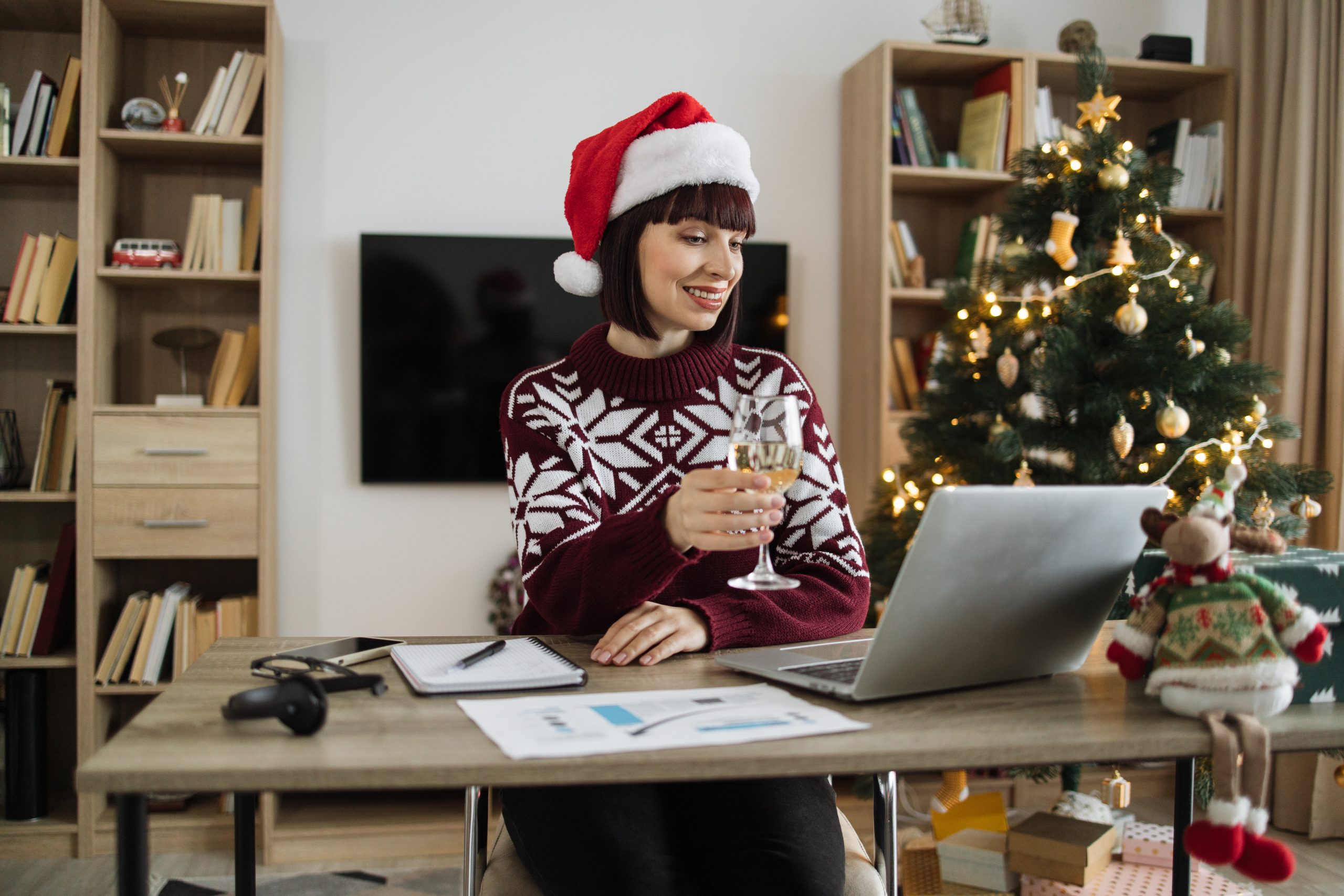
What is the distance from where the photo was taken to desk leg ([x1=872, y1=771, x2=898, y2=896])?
3.80 ft

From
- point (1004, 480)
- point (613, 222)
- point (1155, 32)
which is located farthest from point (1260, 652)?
point (1155, 32)

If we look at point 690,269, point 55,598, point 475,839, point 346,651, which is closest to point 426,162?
point 55,598

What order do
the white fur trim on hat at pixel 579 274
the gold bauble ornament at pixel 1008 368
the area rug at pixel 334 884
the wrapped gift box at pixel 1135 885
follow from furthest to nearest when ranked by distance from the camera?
the area rug at pixel 334 884 < the gold bauble ornament at pixel 1008 368 < the wrapped gift box at pixel 1135 885 < the white fur trim on hat at pixel 579 274

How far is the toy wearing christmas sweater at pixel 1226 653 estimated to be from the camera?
78cm

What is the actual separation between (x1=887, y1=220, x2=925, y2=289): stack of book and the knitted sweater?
5.28 ft

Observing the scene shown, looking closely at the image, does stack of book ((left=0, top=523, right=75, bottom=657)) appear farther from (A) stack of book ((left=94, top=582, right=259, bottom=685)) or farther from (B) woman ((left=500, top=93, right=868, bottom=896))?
(B) woman ((left=500, top=93, right=868, bottom=896))

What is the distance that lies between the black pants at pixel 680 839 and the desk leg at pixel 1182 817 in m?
0.38

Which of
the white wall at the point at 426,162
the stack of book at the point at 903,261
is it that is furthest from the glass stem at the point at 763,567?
the stack of book at the point at 903,261

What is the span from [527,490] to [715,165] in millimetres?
508

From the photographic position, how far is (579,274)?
1.51 meters

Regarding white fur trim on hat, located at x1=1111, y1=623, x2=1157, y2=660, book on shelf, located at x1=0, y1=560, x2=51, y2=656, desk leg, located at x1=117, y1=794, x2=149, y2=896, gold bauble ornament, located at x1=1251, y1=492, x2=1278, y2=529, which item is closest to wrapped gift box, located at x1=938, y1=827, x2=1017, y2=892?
gold bauble ornament, located at x1=1251, y1=492, x2=1278, y2=529

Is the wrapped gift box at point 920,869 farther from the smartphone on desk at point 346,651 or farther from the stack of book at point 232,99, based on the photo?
the stack of book at point 232,99

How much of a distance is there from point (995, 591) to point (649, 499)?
0.62 m

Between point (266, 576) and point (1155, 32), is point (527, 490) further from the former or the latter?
point (1155, 32)
